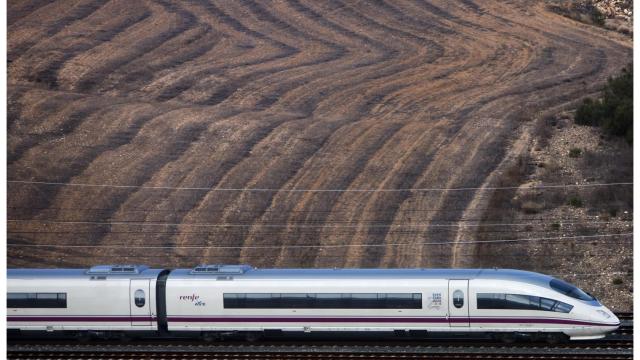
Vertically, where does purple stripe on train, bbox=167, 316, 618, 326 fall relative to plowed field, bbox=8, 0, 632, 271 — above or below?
above

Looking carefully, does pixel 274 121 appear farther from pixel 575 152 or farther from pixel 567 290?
pixel 567 290

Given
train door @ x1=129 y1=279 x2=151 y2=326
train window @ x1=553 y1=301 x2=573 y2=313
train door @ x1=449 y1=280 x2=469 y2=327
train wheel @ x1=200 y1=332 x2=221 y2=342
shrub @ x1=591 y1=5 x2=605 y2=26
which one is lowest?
train wheel @ x1=200 y1=332 x2=221 y2=342

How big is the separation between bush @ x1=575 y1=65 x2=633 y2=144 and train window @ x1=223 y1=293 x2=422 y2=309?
27.7 meters

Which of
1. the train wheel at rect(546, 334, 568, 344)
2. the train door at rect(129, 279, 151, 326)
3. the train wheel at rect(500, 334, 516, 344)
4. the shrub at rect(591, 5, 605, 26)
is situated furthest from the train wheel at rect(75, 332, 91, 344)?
the shrub at rect(591, 5, 605, 26)

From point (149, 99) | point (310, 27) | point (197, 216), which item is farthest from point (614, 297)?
point (310, 27)

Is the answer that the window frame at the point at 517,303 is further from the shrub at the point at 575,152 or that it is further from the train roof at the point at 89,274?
the shrub at the point at 575,152

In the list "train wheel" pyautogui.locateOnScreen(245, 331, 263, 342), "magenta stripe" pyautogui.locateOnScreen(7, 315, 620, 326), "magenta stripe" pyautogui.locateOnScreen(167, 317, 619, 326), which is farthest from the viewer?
"train wheel" pyautogui.locateOnScreen(245, 331, 263, 342)

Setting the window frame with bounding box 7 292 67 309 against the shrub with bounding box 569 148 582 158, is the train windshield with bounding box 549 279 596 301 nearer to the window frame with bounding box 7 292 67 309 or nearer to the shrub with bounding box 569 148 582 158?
the window frame with bounding box 7 292 67 309

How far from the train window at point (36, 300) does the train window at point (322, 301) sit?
197 inches

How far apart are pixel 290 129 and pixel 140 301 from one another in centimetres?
2885

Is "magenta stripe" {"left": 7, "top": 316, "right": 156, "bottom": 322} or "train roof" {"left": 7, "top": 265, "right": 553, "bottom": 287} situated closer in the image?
"train roof" {"left": 7, "top": 265, "right": 553, "bottom": 287}

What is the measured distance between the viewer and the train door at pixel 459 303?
33719 millimetres

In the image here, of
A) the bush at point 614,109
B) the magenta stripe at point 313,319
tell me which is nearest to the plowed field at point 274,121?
the bush at point 614,109

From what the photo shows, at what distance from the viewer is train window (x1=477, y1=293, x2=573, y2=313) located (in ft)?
109
